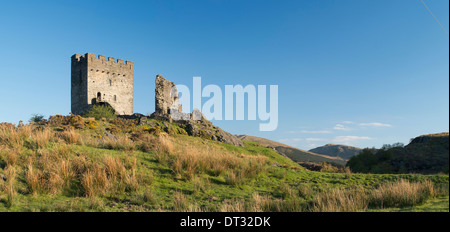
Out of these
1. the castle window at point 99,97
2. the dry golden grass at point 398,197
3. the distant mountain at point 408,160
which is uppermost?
the castle window at point 99,97

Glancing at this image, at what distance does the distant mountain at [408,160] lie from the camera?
18.6 metres

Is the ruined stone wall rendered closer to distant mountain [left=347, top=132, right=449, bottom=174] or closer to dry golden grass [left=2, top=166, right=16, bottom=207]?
distant mountain [left=347, top=132, right=449, bottom=174]

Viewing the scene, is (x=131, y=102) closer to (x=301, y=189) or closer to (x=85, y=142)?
(x=85, y=142)

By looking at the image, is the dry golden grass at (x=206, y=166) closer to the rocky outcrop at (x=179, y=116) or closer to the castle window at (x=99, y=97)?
the rocky outcrop at (x=179, y=116)

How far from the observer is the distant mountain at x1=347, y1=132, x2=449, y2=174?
1861 centimetres

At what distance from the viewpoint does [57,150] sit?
860 cm

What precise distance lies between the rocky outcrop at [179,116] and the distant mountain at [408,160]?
36.5 ft

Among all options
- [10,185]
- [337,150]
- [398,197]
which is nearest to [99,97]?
[10,185]

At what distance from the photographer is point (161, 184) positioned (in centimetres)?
787

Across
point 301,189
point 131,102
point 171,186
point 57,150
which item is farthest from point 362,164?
point 131,102

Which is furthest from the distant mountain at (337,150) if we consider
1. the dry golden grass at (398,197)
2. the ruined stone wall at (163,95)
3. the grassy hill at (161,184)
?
the dry golden grass at (398,197)

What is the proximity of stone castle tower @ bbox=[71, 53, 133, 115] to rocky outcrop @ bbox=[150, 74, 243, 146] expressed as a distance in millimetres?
16819

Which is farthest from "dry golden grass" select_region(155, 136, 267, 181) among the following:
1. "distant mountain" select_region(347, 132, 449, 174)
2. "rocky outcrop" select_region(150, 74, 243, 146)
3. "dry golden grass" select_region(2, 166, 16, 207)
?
"distant mountain" select_region(347, 132, 449, 174)
